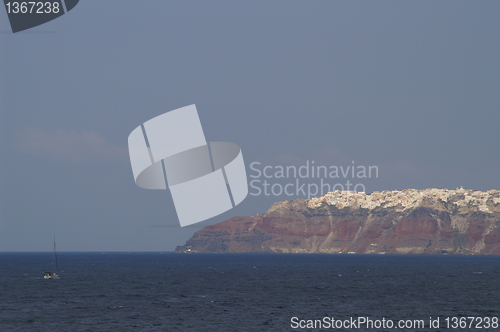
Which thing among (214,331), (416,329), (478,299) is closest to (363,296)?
(478,299)

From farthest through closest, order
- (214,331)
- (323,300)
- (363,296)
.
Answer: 1. (363,296)
2. (323,300)
3. (214,331)

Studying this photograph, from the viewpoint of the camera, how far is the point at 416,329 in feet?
247

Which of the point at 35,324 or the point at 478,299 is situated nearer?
the point at 35,324

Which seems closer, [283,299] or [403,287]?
[283,299]

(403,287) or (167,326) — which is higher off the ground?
(167,326)

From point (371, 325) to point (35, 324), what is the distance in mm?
43867

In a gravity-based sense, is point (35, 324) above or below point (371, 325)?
above

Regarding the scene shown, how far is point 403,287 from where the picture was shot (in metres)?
136

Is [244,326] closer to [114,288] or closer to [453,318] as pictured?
[453,318]

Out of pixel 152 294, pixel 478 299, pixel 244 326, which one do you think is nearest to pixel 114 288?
pixel 152 294

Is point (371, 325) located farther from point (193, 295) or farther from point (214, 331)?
point (193, 295)

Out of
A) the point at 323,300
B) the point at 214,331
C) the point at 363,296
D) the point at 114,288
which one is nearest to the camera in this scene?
the point at 214,331

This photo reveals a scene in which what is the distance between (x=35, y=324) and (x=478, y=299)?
7692 centimetres

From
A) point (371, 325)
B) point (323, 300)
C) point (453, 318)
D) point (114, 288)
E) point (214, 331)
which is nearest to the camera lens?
point (214, 331)
